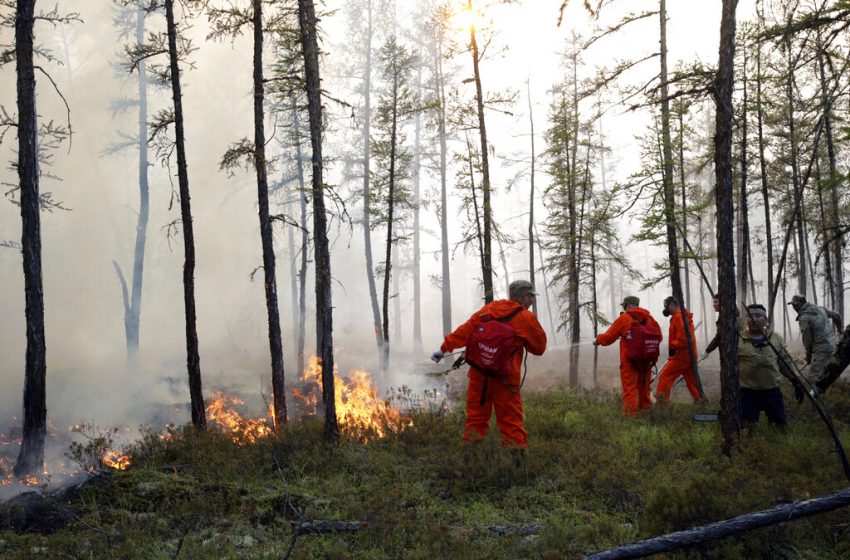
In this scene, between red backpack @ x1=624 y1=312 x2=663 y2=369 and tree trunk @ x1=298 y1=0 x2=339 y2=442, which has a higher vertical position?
tree trunk @ x1=298 y1=0 x2=339 y2=442

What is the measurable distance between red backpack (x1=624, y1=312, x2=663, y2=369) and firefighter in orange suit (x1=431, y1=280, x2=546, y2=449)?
3237 millimetres

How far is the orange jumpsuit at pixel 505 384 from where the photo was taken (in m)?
7.45

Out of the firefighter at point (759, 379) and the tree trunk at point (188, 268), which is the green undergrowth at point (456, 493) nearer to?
the firefighter at point (759, 379)

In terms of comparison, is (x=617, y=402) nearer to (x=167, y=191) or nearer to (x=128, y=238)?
(x=128, y=238)

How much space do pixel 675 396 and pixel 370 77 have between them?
2141cm

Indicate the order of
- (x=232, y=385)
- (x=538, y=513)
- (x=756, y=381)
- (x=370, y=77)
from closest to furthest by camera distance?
1. (x=538, y=513)
2. (x=756, y=381)
3. (x=232, y=385)
4. (x=370, y=77)

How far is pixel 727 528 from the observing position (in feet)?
12.7

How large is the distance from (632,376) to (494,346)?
4.27 metres

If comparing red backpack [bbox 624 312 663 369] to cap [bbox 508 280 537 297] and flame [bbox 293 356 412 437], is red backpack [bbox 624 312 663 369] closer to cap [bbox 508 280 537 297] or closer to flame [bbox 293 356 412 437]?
cap [bbox 508 280 537 297]

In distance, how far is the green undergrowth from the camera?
4.63m

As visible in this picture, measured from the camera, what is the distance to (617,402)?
11.7m

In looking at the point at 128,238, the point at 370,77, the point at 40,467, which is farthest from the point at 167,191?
the point at 40,467

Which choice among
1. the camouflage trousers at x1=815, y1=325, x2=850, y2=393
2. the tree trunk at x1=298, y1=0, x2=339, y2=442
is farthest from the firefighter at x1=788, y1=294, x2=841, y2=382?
the tree trunk at x1=298, y1=0, x2=339, y2=442

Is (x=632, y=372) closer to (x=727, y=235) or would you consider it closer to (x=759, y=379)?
(x=759, y=379)
